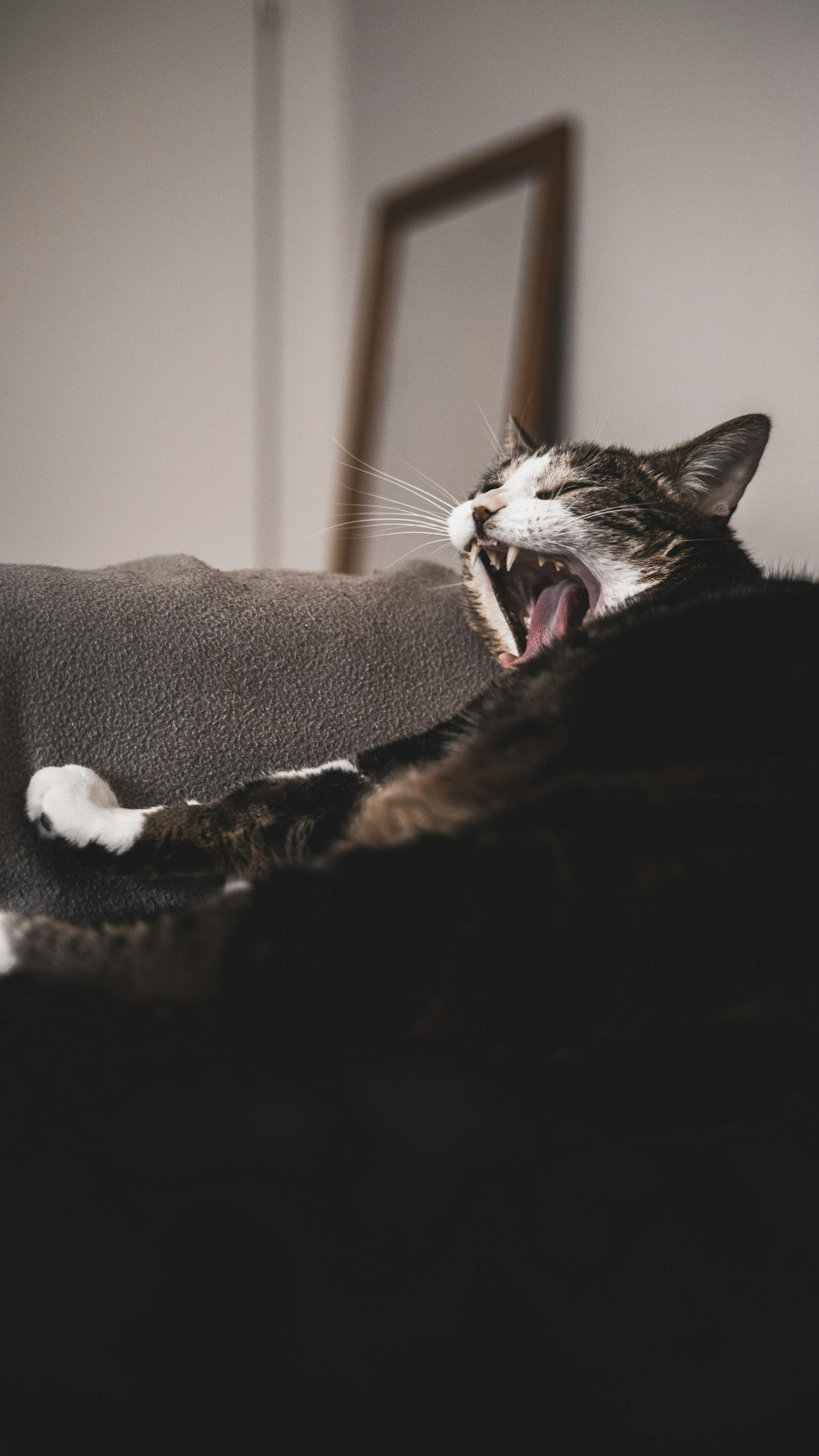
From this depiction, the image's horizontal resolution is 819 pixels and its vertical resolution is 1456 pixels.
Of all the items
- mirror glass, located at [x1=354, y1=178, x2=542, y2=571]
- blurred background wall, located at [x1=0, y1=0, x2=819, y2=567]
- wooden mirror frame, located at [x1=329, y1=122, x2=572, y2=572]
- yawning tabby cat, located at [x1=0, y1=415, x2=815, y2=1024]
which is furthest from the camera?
mirror glass, located at [x1=354, y1=178, x2=542, y2=571]

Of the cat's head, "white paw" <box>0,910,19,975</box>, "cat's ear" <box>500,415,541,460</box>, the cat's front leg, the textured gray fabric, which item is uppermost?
"cat's ear" <box>500,415,541,460</box>

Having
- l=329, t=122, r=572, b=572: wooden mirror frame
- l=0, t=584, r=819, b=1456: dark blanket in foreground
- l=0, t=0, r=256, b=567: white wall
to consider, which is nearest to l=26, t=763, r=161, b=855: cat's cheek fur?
l=0, t=584, r=819, b=1456: dark blanket in foreground

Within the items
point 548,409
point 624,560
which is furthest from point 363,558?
point 624,560

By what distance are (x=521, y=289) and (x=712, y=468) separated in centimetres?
108

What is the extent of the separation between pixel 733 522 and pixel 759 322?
0.31 m

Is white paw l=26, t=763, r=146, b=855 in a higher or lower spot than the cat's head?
lower

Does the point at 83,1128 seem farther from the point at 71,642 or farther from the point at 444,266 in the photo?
the point at 444,266

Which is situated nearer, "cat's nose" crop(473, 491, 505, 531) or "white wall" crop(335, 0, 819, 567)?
"cat's nose" crop(473, 491, 505, 531)

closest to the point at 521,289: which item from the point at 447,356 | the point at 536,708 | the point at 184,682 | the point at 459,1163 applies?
the point at 447,356

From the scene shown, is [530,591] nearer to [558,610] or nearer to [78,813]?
[558,610]

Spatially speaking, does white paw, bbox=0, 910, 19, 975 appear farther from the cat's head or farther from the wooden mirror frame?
the wooden mirror frame

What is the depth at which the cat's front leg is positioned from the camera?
0.82 metres

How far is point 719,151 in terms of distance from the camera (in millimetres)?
1519

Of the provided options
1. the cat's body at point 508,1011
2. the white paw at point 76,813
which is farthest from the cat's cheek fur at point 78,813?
the cat's body at point 508,1011
